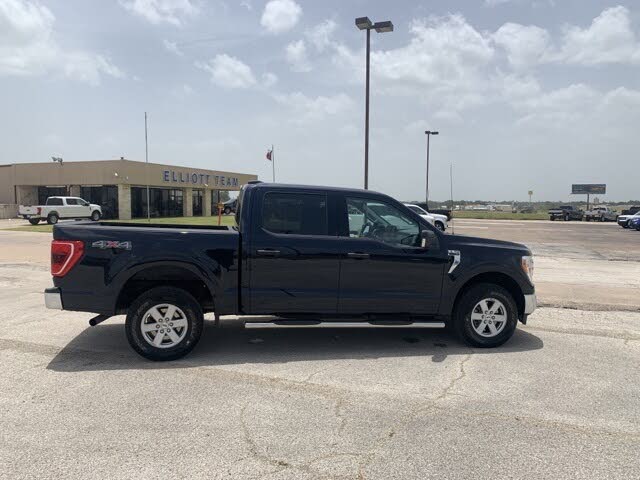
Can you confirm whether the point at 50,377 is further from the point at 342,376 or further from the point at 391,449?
the point at 391,449

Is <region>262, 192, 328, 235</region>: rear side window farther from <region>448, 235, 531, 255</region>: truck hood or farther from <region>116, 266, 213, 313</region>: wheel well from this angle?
<region>448, 235, 531, 255</region>: truck hood

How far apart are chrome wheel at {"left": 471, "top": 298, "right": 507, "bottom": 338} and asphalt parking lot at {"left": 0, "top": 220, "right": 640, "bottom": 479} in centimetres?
32

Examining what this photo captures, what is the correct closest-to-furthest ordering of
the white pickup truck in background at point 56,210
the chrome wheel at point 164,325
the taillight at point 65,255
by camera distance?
the taillight at point 65,255, the chrome wheel at point 164,325, the white pickup truck in background at point 56,210

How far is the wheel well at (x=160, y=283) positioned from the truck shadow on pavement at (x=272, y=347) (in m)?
0.56

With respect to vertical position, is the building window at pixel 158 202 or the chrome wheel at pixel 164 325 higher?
the building window at pixel 158 202

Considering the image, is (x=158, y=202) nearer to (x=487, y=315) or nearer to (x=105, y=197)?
(x=105, y=197)

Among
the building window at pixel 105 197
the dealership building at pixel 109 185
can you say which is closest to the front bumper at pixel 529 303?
the dealership building at pixel 109 185

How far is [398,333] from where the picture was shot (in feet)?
20.7

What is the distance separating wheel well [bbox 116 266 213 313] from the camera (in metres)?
5.10

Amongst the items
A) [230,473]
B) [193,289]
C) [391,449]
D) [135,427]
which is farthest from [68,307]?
[391,449]

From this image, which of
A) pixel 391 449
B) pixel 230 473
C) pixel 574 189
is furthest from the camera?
pixel 574 189

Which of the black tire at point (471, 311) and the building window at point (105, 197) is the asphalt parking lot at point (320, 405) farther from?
the building window at point (105, 197)

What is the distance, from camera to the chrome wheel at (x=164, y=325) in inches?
198

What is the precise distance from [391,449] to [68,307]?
142 inches
